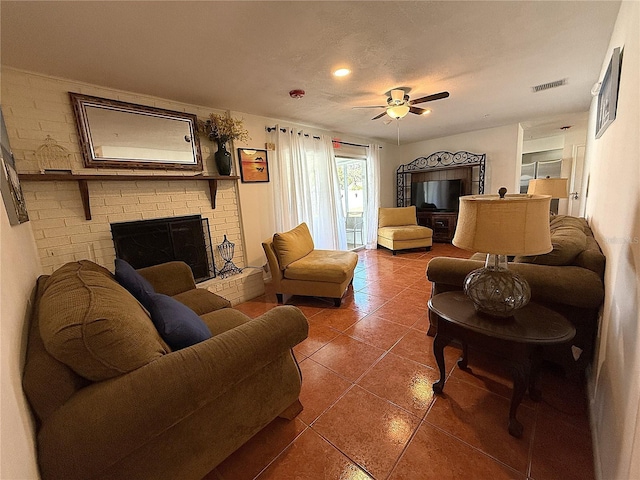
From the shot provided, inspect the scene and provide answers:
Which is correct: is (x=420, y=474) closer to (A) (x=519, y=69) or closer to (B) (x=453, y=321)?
(B) (x=453, y=321)

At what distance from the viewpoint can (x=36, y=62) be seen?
72.8 inches

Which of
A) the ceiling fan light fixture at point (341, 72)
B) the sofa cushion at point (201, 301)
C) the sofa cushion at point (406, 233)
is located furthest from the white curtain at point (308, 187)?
the sofa cushion at point (201, 301)

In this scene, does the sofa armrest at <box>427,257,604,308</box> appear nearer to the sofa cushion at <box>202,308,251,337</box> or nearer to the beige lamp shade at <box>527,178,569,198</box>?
the sofa cushion at <box>202,308,251,337</box>

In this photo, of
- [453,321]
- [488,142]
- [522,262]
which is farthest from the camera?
[488,142]

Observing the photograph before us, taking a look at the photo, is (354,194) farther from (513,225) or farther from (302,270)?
(513,225)

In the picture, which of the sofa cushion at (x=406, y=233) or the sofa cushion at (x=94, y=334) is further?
the sofa cushion at (x=406, y=233)

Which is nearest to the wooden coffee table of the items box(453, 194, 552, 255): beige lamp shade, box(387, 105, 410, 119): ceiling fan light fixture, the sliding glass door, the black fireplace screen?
box(453, 194, 552, 255): beige lamp shade

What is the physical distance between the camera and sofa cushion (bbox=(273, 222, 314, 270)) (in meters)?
2.97

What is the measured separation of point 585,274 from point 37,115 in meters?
3.97

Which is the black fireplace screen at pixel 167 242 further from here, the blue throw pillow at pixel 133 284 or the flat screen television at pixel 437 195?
the flat screen television at pixel 437 195

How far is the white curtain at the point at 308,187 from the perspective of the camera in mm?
3697

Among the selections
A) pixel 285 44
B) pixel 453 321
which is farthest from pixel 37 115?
pixel 453 321

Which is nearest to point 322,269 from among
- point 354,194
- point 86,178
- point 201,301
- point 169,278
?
point 201,301

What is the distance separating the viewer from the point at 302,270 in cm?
289
